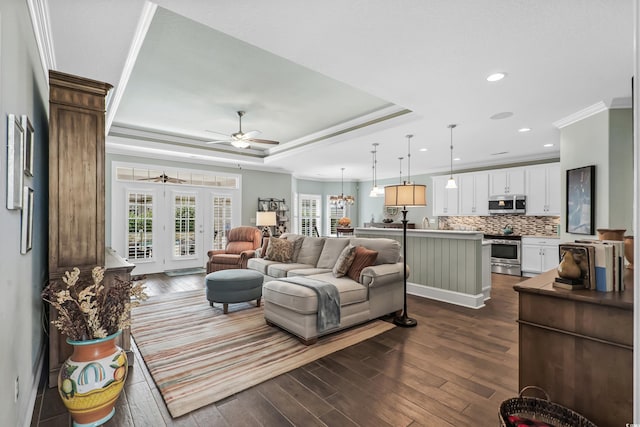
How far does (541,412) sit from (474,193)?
6.81m

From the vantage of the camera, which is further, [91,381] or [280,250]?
[280,250]

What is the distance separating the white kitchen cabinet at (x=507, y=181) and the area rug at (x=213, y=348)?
16.9ft

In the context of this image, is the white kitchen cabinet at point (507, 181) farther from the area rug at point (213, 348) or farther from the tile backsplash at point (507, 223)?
the area rug at point (213, 348)

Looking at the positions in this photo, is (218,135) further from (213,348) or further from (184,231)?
(213,348)

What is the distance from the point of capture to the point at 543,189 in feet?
21.0

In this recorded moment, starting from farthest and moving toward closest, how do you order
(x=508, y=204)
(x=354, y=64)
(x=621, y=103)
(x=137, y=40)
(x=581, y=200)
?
1. (x=508, y=204)
2. (x=581, y=200)
3. (x=621, y=103)
4. (x=354, y=64)
5. (x=137, y=40)

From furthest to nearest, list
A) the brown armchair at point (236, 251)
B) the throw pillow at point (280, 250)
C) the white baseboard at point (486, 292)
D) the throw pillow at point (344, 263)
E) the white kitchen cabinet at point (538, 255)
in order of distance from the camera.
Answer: the white kitchen cabinet at point (538, 255)
the brown armchair at point (236, 251)
the throw pillow at point (280, 250)
the white baseboard at point (486, 292)
the throw pillow at point (344, 263)

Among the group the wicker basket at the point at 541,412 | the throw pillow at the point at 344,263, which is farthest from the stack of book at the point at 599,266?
the throw pillow at the point at 344,263

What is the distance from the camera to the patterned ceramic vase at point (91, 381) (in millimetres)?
1719

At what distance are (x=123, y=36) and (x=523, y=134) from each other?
18.0 feet

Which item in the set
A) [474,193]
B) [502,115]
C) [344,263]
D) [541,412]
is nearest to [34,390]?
[344,263]

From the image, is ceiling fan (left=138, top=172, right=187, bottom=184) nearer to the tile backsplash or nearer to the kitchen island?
the kitchen island

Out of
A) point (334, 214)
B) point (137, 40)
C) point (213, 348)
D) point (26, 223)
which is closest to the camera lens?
point (26, 223)

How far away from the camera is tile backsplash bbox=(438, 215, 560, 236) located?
6.63 metres
